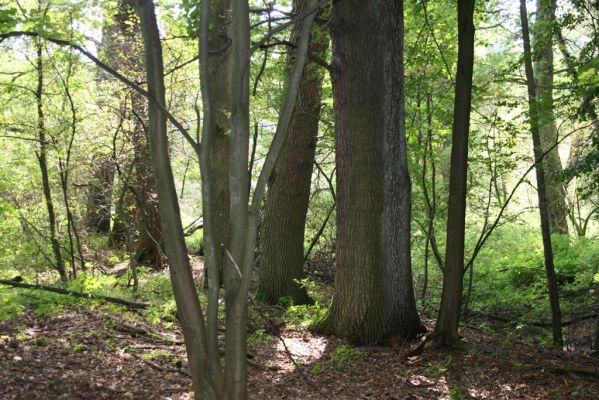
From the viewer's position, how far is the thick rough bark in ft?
19.5

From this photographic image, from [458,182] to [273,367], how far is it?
280cm

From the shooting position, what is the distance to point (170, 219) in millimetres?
3055

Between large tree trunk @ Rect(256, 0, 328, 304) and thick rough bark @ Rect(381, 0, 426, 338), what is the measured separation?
2.49 metres

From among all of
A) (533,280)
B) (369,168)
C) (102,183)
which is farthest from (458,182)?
(533,280)

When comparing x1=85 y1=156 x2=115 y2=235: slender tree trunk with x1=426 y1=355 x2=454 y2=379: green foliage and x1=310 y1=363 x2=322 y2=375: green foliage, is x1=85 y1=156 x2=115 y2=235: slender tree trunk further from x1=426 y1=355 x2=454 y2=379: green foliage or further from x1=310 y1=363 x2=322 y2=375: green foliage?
x1=426 y1=355 x2=454 y2=379: green foliage

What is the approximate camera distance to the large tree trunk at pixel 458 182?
542 centimetres

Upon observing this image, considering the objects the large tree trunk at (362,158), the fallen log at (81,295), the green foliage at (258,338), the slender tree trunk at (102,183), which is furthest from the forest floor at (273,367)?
the slender tree trunk at (102,183)

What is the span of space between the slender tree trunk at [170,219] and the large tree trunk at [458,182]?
3.33 metres

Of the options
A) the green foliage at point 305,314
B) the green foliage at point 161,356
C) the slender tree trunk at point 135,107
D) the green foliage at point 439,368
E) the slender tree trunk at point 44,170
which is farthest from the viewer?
the slender tree trunk at point 135,107

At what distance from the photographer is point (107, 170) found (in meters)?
8.91

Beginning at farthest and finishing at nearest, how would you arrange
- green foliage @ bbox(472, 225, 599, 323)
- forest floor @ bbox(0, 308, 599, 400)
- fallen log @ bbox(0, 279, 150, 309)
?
green foliage @ bbox(472, 225, 599, 323), fallen log @ bbox(0, 279, 150, 309), forest floor @ bbox(0, 308, 599, 400)

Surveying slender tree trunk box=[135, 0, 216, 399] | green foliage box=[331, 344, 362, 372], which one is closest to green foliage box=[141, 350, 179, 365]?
green foliage box=[331, 344, 362, 372]

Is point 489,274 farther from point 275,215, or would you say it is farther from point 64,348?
point 64,348

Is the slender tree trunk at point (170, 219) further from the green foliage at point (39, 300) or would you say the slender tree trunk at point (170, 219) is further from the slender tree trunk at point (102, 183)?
the slender tree trunk at point (102, 183)
